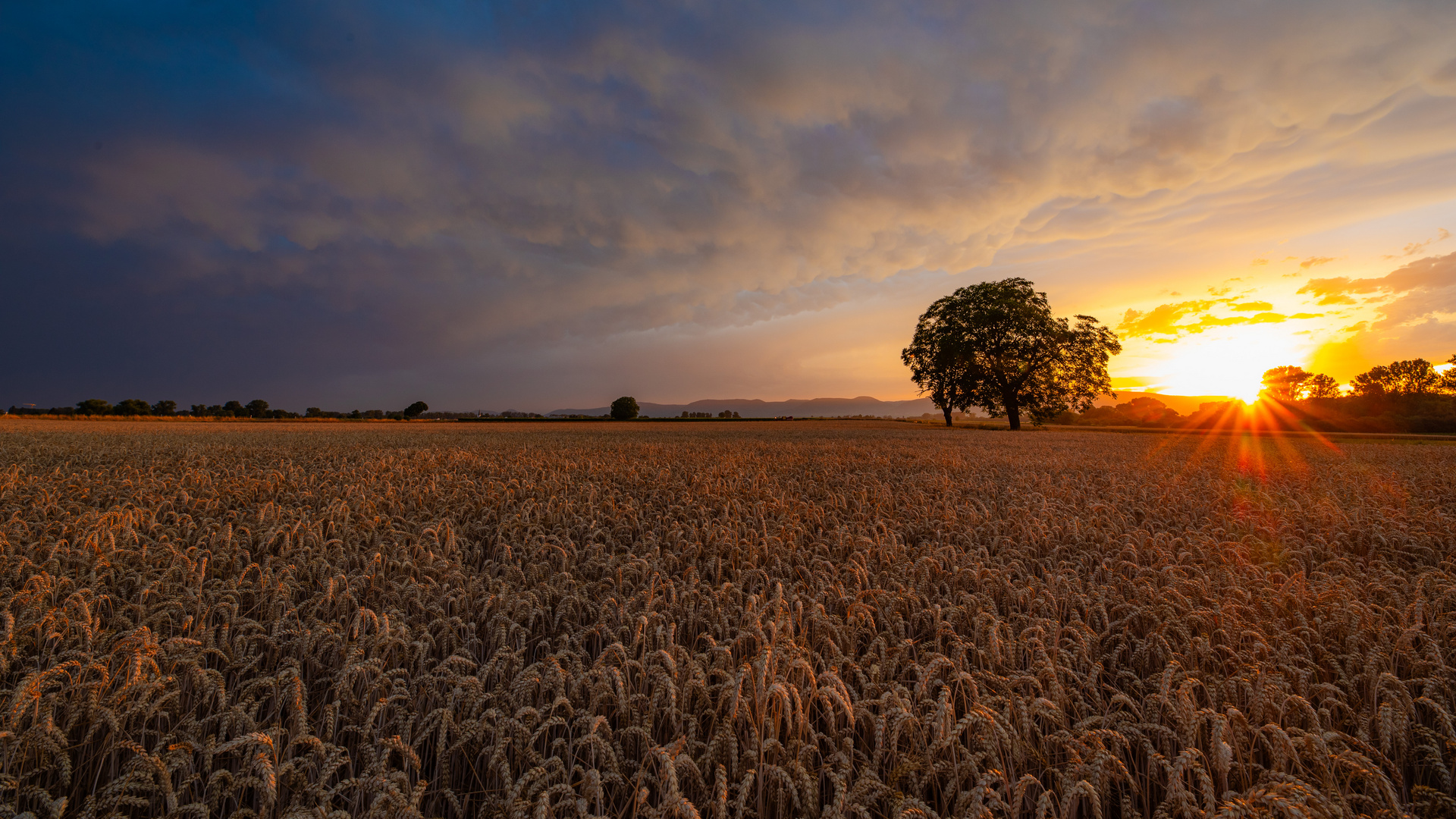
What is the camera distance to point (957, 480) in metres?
9.41

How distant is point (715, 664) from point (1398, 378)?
111576mm

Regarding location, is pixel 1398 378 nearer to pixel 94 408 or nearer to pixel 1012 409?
pixel 1012 409

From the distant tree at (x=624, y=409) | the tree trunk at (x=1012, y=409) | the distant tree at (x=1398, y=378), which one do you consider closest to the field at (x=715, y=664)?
the tree trunk at (x=1012, y=409)

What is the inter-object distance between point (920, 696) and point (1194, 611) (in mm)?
2216

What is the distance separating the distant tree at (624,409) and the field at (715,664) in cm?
8227

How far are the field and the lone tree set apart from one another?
37958mm

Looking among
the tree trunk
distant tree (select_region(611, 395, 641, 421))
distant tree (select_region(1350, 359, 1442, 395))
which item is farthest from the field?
distant tree (select_region(1350, 359, 1442, 395))

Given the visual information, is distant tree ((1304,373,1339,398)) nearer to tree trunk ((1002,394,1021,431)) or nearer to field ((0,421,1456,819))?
tree trunk ((1002,394,1021,431))

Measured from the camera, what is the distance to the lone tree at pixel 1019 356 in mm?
40062

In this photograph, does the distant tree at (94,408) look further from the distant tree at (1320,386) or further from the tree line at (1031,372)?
the distant tree at (1320,386)

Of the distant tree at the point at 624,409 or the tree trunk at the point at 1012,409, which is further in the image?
the distant tree at the point at 624,409

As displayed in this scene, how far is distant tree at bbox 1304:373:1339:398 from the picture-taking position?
251ft

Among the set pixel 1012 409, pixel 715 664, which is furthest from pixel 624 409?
pixel 715 664

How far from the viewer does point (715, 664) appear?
263cm
